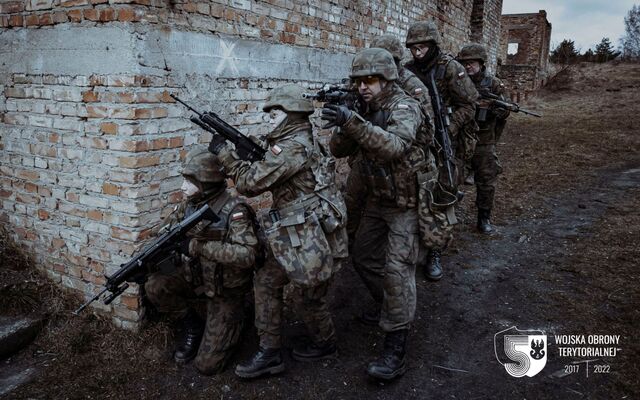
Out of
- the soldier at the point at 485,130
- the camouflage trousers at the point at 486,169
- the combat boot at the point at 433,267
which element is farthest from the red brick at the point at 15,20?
the camouflage trousers at the point at 486,169

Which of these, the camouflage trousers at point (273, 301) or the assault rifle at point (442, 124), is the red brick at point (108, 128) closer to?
the camouflage trousers at point (273, 301)

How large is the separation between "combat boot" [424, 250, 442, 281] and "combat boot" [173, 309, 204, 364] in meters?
2.21

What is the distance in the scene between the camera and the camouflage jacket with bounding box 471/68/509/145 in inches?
205

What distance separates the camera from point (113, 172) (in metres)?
2.98

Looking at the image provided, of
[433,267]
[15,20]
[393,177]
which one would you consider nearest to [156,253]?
[393,177]

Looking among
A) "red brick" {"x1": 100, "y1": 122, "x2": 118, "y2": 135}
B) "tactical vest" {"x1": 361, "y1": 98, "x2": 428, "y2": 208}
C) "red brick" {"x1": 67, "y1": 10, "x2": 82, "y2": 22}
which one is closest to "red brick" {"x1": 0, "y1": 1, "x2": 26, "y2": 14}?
"red brick" {"x1": 67, "y1": 10, "x2": 82, "y2": 22}

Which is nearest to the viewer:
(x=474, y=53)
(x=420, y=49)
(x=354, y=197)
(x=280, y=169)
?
(x=280, y=169)

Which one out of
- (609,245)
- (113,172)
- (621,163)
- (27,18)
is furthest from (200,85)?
(621,163)

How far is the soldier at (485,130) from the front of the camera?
5.19 m

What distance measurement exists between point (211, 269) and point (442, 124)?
280 centimetres

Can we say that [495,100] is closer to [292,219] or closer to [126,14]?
[292,219]

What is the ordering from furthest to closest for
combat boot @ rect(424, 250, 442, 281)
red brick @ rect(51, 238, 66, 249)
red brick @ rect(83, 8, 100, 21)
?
combat boot @ rect(424, 250, 442, 281), red brick @ rect(51, 238, 66, 249), red brick @ rect(83, 8, 100, 21)

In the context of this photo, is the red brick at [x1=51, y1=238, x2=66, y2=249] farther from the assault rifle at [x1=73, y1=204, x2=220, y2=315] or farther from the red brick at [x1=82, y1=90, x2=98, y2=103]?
the red brick at [x1=82, y1=90, x2=98, y2=103]

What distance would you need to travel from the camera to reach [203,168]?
9.11 feet
